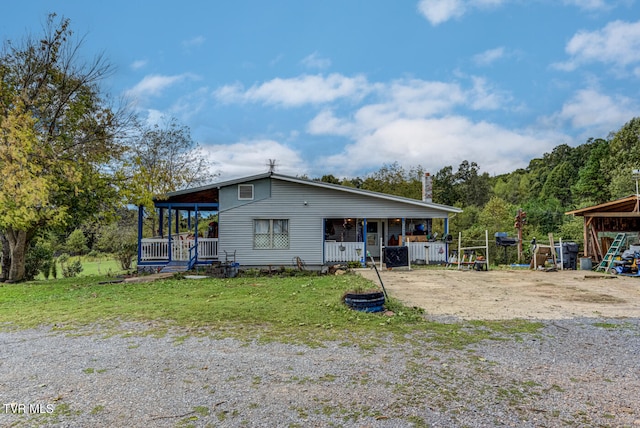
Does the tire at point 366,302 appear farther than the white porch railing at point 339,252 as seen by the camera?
No

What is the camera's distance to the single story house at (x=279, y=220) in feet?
50.5

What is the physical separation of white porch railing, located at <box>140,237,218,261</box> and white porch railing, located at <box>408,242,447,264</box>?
817 centimetres

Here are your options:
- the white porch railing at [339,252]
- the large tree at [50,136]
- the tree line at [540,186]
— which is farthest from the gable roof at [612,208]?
the large tree at [50,136]

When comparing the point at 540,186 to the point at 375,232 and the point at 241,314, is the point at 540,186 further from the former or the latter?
the point at 241,314

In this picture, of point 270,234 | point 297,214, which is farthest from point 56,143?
point 297,214

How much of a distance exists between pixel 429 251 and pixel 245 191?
8.11 m

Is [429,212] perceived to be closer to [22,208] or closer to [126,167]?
[126,167]

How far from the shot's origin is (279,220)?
620 inches

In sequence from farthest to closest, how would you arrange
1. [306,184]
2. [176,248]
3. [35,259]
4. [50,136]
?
[35,259], [306,184], [176,248], [50,136]

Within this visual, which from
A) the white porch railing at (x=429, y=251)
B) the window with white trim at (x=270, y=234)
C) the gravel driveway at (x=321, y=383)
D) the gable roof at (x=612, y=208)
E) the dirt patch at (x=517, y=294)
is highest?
the gable roof at (x=612, y=208)

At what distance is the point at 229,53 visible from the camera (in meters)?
16.7

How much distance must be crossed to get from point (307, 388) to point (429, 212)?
1350cm

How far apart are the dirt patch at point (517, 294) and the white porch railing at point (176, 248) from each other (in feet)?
22.9

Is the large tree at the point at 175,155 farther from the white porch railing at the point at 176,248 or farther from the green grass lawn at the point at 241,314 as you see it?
the green grass lawn at the point at 241,314
